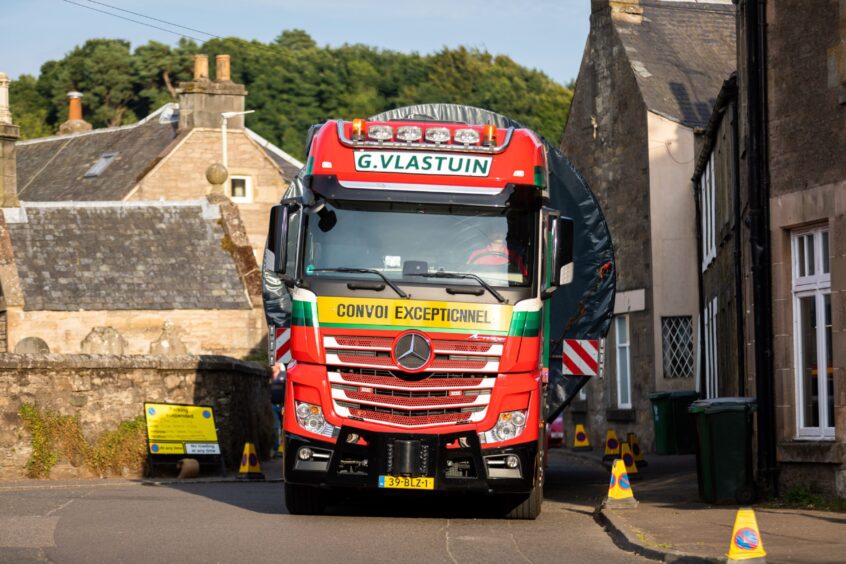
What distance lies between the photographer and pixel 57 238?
111 feet

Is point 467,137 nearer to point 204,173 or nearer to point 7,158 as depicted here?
point 7,158

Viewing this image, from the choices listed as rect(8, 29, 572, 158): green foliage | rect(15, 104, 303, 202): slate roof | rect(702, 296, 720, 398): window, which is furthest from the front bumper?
rect(8, 29, 572, 158): green foliage

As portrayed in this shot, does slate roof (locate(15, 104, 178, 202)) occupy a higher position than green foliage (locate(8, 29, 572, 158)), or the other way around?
green foliage (locate(8, 29, 572, 158))

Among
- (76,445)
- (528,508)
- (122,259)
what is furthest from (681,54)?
(528,508)

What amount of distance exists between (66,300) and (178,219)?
12.5 feet

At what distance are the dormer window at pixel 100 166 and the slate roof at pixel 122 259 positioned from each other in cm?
1794

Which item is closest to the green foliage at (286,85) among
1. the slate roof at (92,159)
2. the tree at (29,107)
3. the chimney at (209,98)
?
the tree at (29,107)

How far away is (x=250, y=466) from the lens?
2058cm

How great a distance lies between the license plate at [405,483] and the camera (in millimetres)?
13258

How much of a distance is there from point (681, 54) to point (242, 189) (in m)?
21.8

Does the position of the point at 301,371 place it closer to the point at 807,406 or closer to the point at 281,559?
the point at 281,559

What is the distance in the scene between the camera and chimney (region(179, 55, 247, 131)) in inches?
1971

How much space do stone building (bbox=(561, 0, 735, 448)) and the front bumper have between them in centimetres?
1609

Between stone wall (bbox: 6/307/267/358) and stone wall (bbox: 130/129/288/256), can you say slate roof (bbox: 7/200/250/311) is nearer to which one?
stone wall (bbox: 6/307/267/358)
